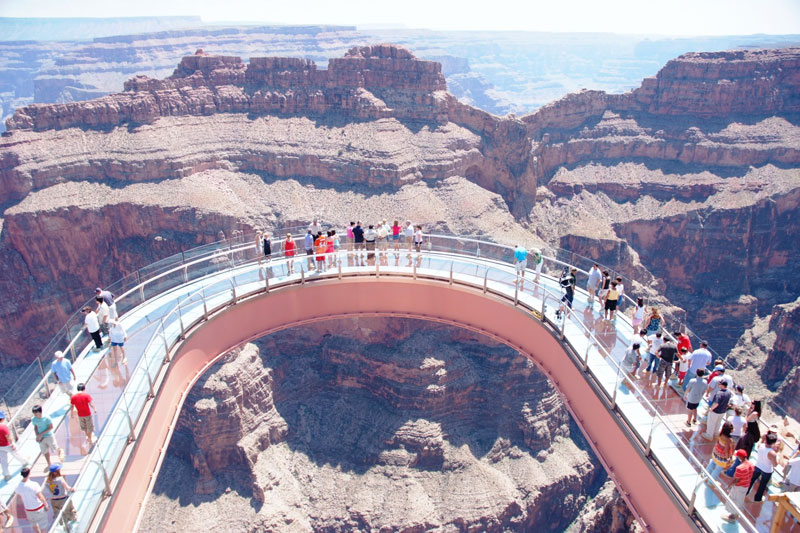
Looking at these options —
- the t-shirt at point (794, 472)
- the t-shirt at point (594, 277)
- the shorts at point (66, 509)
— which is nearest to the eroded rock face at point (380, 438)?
the t-shirt at point (594, 277)

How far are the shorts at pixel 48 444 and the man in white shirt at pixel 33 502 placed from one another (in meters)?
1.87

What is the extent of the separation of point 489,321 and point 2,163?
48803 millimetres

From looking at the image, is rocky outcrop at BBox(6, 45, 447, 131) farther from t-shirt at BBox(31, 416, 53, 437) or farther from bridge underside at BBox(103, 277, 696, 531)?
t-shirt at BBox(31, 416, 53, 437)

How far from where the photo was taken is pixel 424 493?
4016 cm

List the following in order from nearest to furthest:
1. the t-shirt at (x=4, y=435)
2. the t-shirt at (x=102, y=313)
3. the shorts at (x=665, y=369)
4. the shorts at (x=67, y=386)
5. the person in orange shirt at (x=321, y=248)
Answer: the t-shirt at (x=4, y=435)
the shorts at (x=67, y=386)
the shorts at (x=665, y=369)
the t-shirt at (x=102, y=313)
the person in orange shirt at (x=321, y=248)

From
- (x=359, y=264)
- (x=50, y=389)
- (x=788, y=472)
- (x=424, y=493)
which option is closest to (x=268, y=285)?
(x=359, y=264)

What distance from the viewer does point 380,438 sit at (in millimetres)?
43062

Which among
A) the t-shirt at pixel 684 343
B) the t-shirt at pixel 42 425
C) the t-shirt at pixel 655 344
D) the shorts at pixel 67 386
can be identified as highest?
the t-shirt at pixel 655 344

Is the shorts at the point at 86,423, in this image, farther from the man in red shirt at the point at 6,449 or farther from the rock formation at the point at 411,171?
the rock formation at the point at 411,171

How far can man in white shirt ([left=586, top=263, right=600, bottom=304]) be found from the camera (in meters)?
22.3

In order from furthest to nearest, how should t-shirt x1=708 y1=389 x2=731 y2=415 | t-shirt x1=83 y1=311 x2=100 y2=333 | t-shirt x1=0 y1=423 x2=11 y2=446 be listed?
t-shirt x1=83 y1=311 x2=100 y2=333, t-shirt x1=708 y1=389 x2=731 y2=415, t-shirt x1=0 y1=423 x2=11 y2=446

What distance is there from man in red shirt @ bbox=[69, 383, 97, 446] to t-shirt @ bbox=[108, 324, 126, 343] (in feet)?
11.9

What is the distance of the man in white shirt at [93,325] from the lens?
19297 mm

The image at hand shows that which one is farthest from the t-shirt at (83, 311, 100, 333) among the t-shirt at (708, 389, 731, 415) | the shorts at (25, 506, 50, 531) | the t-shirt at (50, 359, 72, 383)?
the t-shirt at (708, 389, 731, 415)
